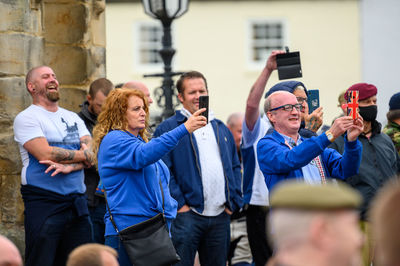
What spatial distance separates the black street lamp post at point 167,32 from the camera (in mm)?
9375

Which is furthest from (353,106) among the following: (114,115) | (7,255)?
(7,255)

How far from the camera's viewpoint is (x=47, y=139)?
6.51 metres

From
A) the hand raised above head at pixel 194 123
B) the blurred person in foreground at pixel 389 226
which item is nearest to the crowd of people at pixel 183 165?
the hand raised above head at pixel 194 123

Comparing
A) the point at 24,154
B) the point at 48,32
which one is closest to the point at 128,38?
the point at 48,32

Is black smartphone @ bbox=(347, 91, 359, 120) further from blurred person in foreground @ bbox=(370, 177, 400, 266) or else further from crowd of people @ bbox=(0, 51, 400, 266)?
blurred person in foreground @ bbox=(370, 177, 400, 266)

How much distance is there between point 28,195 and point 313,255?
4.29 m

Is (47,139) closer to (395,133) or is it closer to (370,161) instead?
(370,161)

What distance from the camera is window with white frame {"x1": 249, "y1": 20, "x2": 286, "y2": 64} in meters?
27.2

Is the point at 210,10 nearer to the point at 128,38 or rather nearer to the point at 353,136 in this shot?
the point at 128,38

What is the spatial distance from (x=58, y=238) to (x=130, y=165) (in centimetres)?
130

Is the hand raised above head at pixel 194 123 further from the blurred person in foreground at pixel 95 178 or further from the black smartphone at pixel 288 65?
the blurred person in foreground at pixel 95 178

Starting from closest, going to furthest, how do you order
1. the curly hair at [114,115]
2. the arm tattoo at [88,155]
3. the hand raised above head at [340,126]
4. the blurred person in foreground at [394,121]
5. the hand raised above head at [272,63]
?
the hand raised above head at [340,126], the curly hair at [114,115], the hand raised above head at [272,63], the arm tattoo at [88,155], the blurred person in foreground at [394,121]

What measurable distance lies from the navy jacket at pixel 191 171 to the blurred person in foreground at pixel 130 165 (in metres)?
0.82

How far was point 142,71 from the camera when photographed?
2752cm
